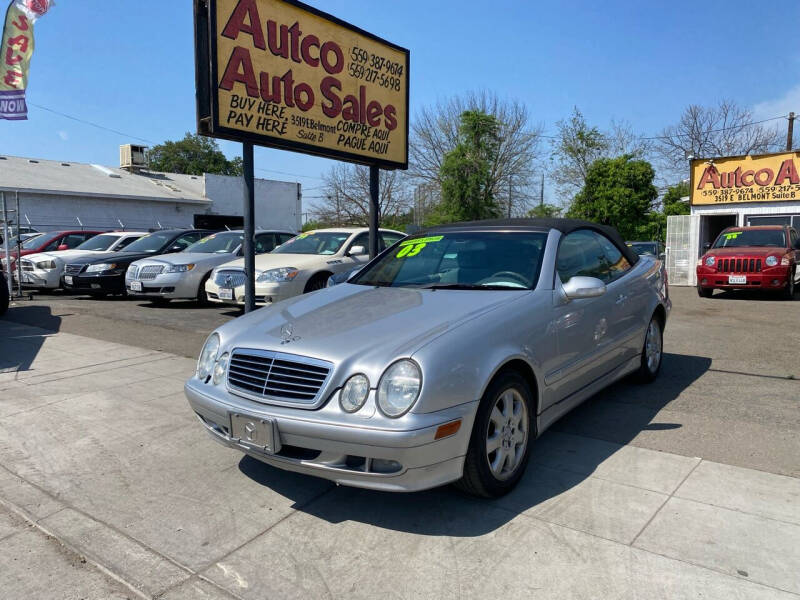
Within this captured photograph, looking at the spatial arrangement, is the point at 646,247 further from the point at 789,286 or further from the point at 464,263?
the point at 464,263

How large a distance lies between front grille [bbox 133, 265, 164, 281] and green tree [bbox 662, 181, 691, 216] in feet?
77.4

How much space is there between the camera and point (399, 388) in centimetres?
274

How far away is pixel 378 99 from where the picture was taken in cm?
789

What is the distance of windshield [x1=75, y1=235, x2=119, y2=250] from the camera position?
14.1 metres

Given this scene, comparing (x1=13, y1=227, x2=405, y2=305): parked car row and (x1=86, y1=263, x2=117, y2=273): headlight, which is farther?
(x1=86, y1=263, x2=117, y2=273): headlight

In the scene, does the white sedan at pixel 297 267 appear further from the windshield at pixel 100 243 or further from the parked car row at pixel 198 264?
the windshield at pixel 100 243

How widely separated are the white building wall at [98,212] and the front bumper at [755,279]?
2383 cm

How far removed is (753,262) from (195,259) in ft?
35.6

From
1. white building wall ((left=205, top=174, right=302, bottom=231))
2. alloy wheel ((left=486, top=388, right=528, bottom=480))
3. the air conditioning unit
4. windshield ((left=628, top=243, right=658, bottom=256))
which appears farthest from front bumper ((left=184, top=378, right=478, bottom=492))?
the air conditioning unit

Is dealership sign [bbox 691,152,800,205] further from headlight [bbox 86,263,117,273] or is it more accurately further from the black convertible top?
headlight [bbox 86,263,117,273]

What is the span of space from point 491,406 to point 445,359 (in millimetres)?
382

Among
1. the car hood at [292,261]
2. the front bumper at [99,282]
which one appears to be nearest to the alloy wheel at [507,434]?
the car hood at [292,261]

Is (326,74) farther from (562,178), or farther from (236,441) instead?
(562,178)

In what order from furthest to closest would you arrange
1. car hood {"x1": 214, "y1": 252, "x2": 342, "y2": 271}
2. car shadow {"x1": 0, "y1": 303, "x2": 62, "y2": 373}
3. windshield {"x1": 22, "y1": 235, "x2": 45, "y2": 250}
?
windshield {"x1": 22, "y1": 235, "x2": 45, "y2": 250}
car hood {"x1": 214, "y1": 252, "x2": 342, "y2": 271}
car shadow {"x1": 0, "y1": 303, "x2": 62, "y2": 373}
